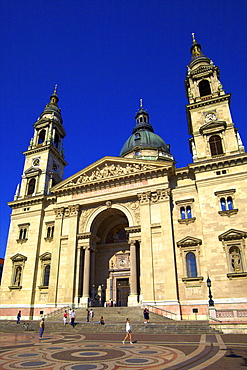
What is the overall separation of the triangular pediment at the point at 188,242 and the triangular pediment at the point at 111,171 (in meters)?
8.03

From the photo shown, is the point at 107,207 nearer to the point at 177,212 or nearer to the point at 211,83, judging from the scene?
the point at 177,212

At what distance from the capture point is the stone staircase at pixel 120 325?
1873cm

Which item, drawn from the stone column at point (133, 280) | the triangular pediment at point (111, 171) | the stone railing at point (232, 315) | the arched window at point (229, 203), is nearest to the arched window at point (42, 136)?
the triangular pediment at point (111, 171)

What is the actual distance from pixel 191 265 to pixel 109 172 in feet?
48.6

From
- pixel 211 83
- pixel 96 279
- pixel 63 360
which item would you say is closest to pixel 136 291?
pixel 96 279

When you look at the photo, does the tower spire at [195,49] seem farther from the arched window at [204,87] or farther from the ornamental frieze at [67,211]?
the ornamental frieze at [67,211]

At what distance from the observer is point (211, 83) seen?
36.8 metres

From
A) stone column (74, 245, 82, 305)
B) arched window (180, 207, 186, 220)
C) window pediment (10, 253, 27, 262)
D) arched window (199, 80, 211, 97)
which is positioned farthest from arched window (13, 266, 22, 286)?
arched window (199, 80, 211, 97)

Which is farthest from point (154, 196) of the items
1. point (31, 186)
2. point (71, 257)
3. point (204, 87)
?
point (31, 186)

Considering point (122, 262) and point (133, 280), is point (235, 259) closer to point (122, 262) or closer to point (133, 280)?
point (133, 280)

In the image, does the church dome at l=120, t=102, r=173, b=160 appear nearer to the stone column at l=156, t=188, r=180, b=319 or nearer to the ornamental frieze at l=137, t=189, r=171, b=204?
the ornamental frieze at l=137, t=189, r=171, b=204

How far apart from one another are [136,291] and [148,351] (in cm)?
1785

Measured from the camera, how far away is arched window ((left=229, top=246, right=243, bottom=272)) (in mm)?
24766

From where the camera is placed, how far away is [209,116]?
33.9m
